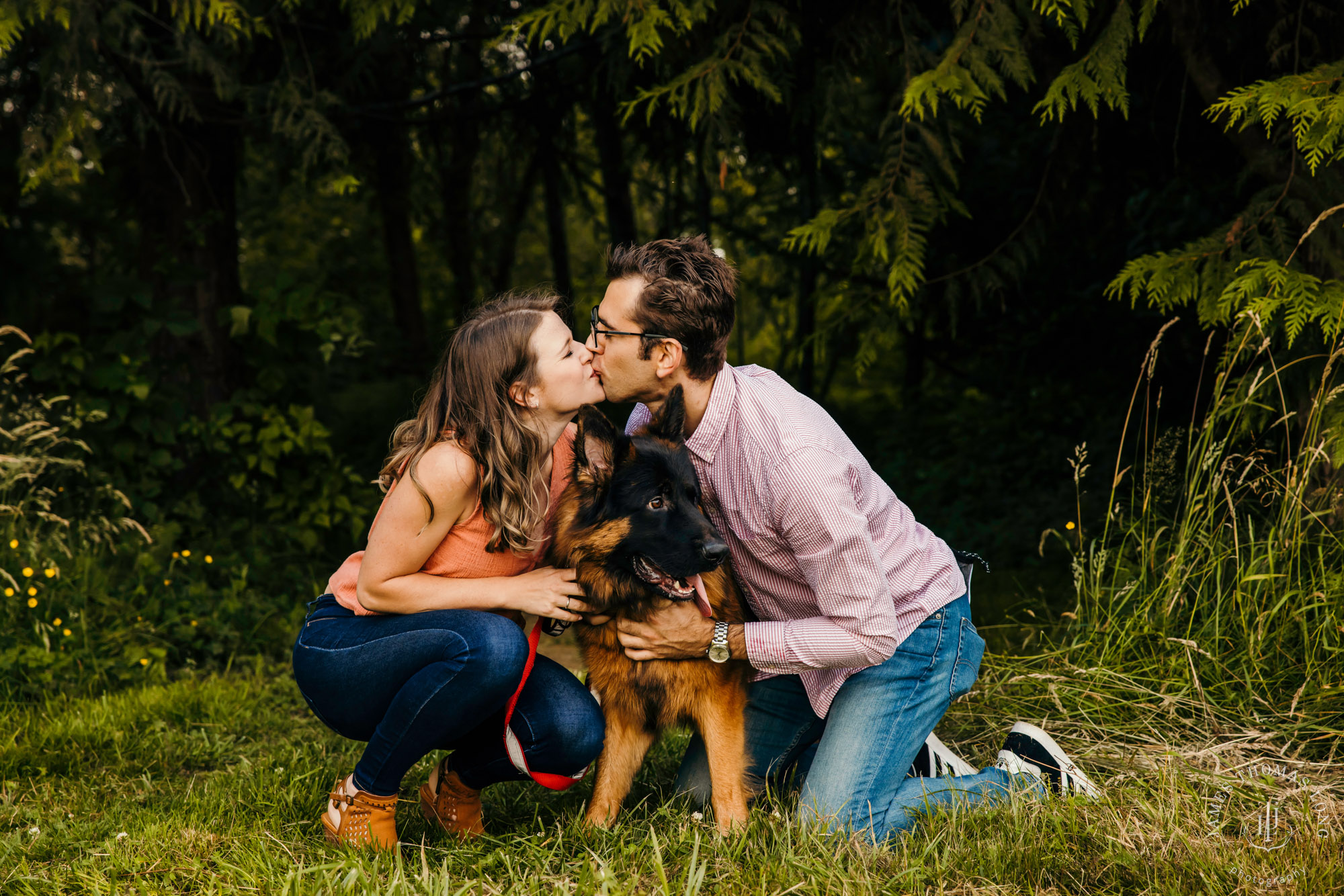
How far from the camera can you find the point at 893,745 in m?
2.93

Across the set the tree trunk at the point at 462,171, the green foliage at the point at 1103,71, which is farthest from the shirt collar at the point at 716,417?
the tree trunk at the point at 462,171

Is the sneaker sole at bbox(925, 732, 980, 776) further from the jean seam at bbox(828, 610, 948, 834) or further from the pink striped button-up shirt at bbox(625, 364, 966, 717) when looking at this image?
the pink striped button-up shirt at bbox(625, 364, 966, 717)

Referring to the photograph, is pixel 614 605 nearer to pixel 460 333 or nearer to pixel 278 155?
pixel 460 333

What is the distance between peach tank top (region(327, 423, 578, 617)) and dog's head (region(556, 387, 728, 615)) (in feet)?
0.34

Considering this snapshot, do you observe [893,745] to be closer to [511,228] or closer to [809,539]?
[809,539]

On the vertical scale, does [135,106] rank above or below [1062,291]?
above

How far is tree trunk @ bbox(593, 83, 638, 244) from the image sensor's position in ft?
26.5

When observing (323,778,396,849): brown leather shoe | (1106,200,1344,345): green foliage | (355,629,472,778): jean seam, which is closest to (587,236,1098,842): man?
(355,629,472,778): jean seam

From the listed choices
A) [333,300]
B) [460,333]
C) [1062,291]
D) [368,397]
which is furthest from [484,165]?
[460,333]

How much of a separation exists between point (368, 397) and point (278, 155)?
471 cm

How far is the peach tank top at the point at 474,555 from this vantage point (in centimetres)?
287

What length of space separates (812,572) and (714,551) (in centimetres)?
32

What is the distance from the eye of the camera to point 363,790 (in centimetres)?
272

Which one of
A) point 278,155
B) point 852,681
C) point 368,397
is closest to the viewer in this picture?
point 852,681
